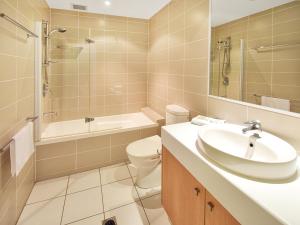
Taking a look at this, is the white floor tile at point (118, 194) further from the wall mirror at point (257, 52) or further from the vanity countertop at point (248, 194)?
the wall mirror at point (257, 52)

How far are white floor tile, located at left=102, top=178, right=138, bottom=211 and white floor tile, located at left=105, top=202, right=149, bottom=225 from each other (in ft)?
0.21

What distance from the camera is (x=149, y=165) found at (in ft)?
6.37

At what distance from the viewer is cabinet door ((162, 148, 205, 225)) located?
40.0 inches

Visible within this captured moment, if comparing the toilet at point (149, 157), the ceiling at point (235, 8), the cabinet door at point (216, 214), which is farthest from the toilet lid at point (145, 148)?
the ceiling at point (235, 8)

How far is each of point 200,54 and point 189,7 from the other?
58cm

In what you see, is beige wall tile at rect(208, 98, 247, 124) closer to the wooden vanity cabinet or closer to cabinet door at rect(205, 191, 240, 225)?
the wooden vanity cabinet

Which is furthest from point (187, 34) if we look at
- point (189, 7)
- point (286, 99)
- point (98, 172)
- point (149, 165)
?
point (98, 172)

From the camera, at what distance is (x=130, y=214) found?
165 cm

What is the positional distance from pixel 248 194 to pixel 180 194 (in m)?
0.61

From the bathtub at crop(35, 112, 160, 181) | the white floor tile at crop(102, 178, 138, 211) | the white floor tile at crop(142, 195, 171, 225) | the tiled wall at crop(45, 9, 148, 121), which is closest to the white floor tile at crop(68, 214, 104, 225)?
the white floor tile at crop(102, 178, 138, 211)

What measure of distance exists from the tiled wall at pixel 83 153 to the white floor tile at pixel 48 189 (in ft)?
0.29

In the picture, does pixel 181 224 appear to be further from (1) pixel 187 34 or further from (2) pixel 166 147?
(1) pixel 187 34

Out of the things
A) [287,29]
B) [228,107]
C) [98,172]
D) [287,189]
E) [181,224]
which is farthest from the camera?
[98,172]

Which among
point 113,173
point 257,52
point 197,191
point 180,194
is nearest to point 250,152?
point 197,191
